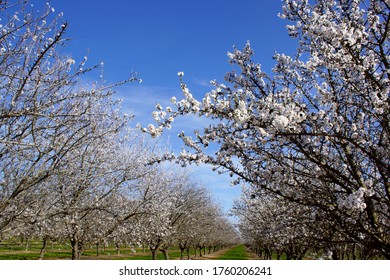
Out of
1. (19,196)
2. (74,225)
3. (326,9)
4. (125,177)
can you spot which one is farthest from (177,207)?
(326,9)

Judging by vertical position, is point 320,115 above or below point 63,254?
above

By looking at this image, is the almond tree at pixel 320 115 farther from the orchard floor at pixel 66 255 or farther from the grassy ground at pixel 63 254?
A: the orchard floor at pixel 66 255

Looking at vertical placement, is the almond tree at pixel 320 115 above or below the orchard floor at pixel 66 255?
above

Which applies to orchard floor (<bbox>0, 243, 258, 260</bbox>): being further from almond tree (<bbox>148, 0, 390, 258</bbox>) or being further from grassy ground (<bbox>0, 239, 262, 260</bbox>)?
almond tree (<bbox>148, 0, 390, 258</bbox>)

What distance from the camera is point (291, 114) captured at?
13.0 ft

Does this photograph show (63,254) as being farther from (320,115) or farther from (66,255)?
(320,115)

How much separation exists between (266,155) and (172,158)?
153cm

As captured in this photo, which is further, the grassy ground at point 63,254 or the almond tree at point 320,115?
the grassy ground at point 63,254

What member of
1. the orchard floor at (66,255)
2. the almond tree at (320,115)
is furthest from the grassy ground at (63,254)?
the almond tree at (320,115)

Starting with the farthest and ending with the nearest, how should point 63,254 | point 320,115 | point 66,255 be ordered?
point 63,254
point 66,255
point 320,115

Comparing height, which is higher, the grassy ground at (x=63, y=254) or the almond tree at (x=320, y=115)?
the almond tree at (x=320, y=115)

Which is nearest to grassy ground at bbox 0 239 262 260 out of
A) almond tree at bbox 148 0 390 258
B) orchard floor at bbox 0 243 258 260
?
orchard floor at bbox 0 243 258 260

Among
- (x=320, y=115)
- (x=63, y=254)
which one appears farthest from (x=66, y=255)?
(x=320, y=115)

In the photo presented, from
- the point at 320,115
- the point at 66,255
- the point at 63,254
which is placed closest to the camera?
the point at 320,115
